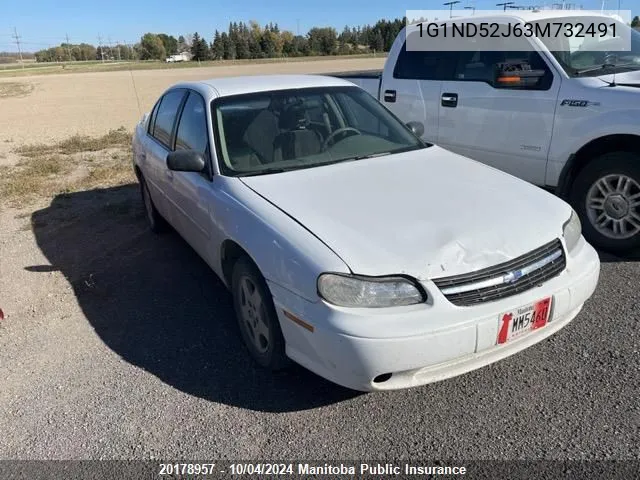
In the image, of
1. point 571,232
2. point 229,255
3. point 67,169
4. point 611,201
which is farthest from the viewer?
point 67,169

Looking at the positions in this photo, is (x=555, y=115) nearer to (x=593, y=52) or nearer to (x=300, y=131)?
(x=593, y=52)

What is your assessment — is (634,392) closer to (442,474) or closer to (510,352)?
(510,352)

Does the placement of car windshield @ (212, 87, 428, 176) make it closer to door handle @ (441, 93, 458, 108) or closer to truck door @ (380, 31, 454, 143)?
door handle @ (441, 93, 458, 108)

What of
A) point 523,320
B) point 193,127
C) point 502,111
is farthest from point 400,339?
point 502,111

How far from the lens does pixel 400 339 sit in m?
2.33

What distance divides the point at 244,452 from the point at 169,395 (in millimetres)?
656

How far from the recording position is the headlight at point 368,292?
94.5 inches

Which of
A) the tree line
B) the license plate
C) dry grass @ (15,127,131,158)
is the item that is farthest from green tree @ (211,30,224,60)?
the license plate

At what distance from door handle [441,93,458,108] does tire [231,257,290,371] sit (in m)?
3.16

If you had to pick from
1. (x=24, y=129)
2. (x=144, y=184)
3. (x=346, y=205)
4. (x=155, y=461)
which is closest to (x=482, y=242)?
(x=346, y=205)

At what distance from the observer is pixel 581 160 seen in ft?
14.8

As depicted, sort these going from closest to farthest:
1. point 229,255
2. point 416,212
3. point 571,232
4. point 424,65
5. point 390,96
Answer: point 416,212 → point 571,232 → point 229,255 → point 424,65 → point 390,96

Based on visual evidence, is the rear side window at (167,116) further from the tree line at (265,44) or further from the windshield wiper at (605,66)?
the tree line at (265,44)

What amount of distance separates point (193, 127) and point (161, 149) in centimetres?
→ 75
